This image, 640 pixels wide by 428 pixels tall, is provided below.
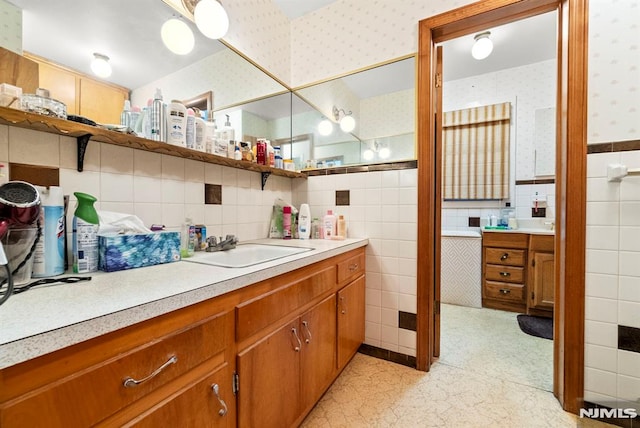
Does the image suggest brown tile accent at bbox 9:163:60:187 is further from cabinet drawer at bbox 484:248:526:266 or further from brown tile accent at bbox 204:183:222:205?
cabinet drawer at bbox 484:248:526:266

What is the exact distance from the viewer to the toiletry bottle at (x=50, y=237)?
0.75 metres

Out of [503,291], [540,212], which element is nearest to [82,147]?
[503,291]

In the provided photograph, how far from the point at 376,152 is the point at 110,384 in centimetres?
173

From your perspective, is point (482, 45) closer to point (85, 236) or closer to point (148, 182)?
point (148, 182)

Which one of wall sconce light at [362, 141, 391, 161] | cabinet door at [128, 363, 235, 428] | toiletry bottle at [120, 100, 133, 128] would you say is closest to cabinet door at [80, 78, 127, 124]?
toiletry bottle at [120, 100, 133, 128]

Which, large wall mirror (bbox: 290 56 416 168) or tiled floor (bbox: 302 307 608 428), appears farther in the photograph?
large wall mirror (bbox: 290 56 416 168)

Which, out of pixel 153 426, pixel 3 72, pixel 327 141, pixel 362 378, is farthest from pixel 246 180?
pixel 362 378

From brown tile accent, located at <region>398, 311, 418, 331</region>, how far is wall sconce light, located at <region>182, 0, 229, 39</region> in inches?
77.7

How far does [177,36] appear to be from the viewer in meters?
1.24

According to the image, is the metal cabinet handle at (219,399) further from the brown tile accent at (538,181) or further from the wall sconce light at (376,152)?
the brown tile accent at (538,181)

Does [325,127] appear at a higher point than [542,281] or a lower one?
higher

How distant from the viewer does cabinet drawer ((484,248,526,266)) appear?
247 centimetres

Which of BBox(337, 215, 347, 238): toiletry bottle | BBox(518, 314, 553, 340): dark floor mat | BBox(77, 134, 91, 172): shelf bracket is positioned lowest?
BBox(518, 314, 553, 340): dark floor mat

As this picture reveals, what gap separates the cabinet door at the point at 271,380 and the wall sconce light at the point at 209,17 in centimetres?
151
